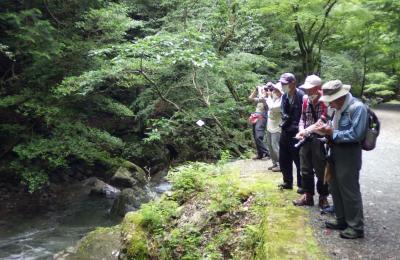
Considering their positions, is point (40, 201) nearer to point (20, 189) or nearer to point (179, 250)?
point (20, 189)

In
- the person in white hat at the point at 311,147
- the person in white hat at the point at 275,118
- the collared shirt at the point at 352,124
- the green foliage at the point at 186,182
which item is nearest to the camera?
the collared shirt at the point at 352,124

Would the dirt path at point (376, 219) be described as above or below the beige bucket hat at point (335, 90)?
below

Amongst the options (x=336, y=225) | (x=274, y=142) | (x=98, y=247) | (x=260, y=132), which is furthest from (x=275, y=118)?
(x=98, y=247)

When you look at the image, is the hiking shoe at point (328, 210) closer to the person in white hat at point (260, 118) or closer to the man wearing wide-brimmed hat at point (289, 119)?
the man wearing wide-brimmed hat at point (289, 119)

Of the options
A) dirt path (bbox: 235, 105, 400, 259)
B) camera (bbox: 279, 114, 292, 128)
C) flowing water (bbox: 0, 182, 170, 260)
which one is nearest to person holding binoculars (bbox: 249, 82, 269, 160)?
dirt path (bbox: 235, 105, 400, 259)

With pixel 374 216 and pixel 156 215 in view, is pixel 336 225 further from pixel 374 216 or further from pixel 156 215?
pixel 156 215

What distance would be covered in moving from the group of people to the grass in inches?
16.8

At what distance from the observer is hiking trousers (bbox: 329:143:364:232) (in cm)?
444

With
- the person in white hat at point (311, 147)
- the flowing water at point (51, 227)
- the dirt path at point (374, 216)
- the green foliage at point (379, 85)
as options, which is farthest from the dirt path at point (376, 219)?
the green foliage at point (379, 85)

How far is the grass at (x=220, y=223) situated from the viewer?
4723 mm

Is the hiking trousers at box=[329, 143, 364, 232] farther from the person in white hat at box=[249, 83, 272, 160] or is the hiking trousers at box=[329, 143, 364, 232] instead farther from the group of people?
the person in white hat at box=[249, 83, 272, 160]

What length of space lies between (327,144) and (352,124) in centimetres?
50

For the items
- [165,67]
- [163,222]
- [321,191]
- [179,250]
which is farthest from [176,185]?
[165,67]

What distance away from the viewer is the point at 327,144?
4746 mm
